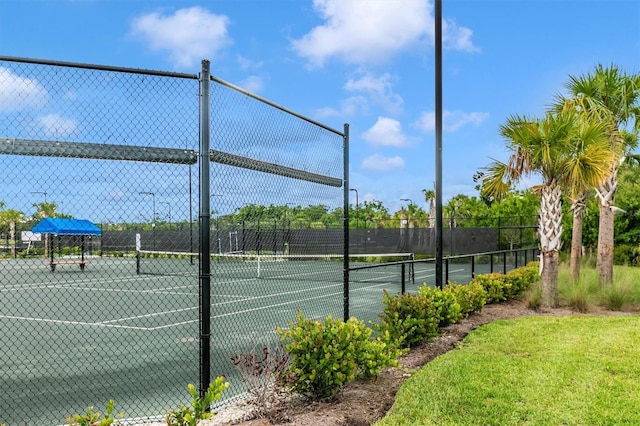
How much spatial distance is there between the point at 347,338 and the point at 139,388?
2714 millimetres

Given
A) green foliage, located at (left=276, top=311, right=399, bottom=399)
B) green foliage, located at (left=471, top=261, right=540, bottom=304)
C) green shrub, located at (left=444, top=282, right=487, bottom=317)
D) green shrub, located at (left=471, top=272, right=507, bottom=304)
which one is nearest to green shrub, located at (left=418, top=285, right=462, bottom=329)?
green shrub, located at (left=444, top=282, right=487, bottom=317)

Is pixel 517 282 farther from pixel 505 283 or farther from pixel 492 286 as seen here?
pixel 492 286

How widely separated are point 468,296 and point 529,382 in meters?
4.05

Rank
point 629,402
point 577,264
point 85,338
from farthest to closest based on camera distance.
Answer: point 577,264 → point 85,338 → point 629,402

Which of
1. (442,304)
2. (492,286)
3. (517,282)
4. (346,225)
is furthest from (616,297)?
(346,225)

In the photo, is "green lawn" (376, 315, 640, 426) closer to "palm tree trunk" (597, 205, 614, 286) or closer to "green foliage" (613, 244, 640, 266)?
"palm tree trunk" (597, 205, 614, 286)

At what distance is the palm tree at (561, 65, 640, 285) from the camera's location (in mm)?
14531

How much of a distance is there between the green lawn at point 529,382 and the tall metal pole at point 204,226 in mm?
1617

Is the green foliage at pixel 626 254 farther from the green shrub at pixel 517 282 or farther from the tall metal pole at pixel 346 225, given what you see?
the tall metal pole at pixel 346 225

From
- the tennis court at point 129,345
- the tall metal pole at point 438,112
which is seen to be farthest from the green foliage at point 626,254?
the tall metal pole at point 438,112

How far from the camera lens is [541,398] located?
587cm

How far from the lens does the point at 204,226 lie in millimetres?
4902

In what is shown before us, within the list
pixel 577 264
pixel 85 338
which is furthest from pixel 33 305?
pixel 577 264

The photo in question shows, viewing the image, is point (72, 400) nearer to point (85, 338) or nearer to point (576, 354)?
point (85, 338)
